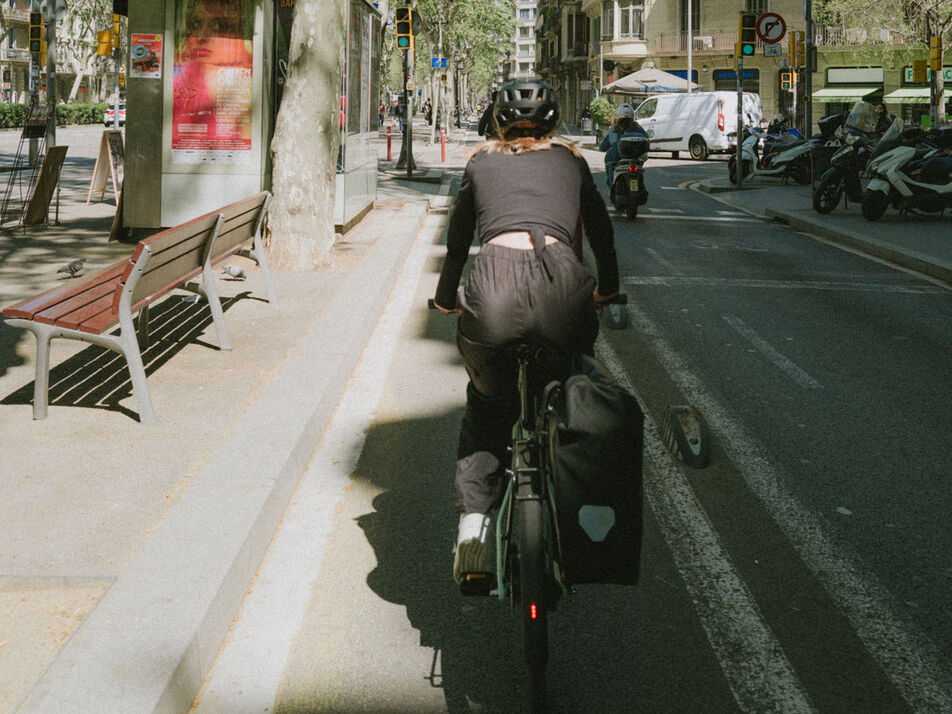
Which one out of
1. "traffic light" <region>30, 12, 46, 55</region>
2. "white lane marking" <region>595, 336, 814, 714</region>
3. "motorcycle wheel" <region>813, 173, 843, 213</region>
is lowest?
"white lane marking" <region>595, 336, 814, 714</region>

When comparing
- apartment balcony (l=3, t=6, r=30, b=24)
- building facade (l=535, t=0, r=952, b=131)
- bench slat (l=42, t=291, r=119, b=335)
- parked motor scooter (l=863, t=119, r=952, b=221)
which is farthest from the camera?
apartment balcony (l=3, t=6, r=30, b=24)

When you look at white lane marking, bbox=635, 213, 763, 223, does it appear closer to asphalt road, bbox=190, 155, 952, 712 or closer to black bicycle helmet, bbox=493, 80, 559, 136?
asphalt road, bbox=190, 155, 952, 712

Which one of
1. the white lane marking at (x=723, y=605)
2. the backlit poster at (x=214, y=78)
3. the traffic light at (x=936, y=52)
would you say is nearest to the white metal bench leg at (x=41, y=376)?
the white lane marking at (x=723, y=605)

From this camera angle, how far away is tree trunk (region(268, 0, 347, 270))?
10.7 metres

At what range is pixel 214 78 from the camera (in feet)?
40.1

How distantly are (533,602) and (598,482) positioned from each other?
346 millimetres

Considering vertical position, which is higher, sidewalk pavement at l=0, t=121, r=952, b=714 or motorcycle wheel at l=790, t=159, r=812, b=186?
motorcycle wheel at l=790, t=159, r=812, b=186

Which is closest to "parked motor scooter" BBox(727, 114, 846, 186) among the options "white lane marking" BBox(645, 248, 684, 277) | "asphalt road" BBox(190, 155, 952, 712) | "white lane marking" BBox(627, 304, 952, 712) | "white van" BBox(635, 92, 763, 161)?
"white van" BBox(635, 92, 763, 161)

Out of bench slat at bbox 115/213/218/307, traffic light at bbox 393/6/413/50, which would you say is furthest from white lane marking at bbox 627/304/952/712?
traffic light at bbox 393/6/413/50

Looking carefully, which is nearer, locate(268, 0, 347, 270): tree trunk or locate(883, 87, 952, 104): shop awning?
locate(268, 0, 347, 270): tree trunk

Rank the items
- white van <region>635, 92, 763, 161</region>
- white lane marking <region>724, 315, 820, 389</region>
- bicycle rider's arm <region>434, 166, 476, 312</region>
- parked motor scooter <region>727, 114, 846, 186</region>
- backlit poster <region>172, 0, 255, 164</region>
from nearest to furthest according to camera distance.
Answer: bicycle rider's arm <region>434, 166, 476, 312</region>
white lane marking <region>724, 315, 820, 389</region>
backlit poster <region>172, 0, 255, 164</region>
parked motor scooter <region>727, 114, 846, 186</region>
white van <region>635, 92, 763, 161</region>

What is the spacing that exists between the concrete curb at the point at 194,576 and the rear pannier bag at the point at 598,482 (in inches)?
44.3

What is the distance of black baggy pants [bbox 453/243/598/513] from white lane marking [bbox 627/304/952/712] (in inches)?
51.8

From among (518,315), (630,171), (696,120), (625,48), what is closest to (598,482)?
(518,315)
